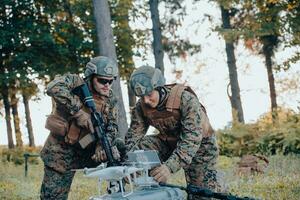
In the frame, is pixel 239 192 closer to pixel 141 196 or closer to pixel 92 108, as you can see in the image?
pixel 92 108

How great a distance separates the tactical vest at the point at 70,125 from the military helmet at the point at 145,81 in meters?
0.98

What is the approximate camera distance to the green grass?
9.02 m

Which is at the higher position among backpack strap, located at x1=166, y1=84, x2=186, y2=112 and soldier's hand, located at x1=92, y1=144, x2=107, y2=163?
backpack strap, located at x1=166, y1=84, x2=186, y2=112

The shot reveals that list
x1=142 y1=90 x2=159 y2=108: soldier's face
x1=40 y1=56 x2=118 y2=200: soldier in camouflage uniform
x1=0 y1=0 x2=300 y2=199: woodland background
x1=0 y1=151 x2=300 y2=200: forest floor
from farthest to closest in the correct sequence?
1. x1=0 y1=0 x2=300 y2=199: woodland background
2. x1=0 y1=151 x2=300 y2=200: forest floor
3. x1=40 y1=56 x2=118 y2=200: soldier in camouflage uniform
4. x1=142 y1=90 x2=159 y2=108: soldier's face

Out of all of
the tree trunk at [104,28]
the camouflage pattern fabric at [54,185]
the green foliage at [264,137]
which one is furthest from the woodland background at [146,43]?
the camouflage pattern fabric at [54,185]

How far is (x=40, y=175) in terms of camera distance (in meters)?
15.5

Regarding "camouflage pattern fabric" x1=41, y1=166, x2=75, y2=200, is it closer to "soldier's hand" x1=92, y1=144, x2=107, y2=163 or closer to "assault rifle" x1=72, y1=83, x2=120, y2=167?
"soldier's hand" x1=92, y1=144, x2=107, y2=163

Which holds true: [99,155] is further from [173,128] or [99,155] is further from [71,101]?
[173,128]

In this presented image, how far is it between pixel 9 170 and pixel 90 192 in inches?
269

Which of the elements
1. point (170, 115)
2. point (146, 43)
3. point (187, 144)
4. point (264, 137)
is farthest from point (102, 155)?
point (146, 43)

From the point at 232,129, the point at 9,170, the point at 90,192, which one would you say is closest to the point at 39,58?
the point at 9,170

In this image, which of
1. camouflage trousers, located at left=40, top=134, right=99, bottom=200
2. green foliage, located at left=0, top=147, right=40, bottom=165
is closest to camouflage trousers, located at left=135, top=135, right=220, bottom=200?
camouflage trousers, located at left=40, top=134, right=99, bottom=200

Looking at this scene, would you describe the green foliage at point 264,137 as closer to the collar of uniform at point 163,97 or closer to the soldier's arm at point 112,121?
the soldier's arm at point 112,121

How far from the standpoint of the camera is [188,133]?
5770 mm
